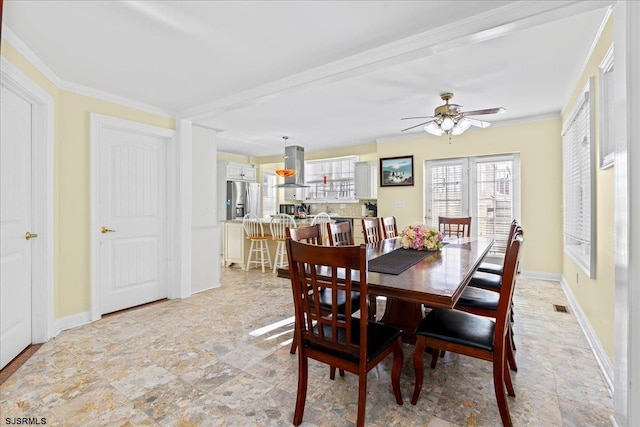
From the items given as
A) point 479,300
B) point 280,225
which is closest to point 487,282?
point 479,300

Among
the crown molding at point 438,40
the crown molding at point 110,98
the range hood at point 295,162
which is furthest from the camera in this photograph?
Answer: the range hood at point 295,162

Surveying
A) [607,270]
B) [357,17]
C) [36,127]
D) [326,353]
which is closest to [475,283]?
[607,270]

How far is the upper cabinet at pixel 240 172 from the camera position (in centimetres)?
714

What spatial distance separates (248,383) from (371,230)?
1.87m

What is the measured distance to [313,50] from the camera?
2477 millimetres

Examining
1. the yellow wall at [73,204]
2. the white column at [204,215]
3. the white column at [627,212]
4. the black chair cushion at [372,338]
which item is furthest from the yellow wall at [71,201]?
the white column at [627,212]

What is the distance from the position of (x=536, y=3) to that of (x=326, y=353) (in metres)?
2.36

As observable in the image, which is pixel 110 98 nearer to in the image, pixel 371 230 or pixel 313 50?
pixel 313 50

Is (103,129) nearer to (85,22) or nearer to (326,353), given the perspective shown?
(85,22)

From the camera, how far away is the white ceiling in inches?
77.2

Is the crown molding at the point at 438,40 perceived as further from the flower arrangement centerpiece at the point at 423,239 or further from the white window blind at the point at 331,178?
the white window blind at the point at 331,178

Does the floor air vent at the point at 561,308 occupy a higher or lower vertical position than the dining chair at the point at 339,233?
lower

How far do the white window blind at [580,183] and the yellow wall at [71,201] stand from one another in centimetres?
465

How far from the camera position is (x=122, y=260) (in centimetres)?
348
